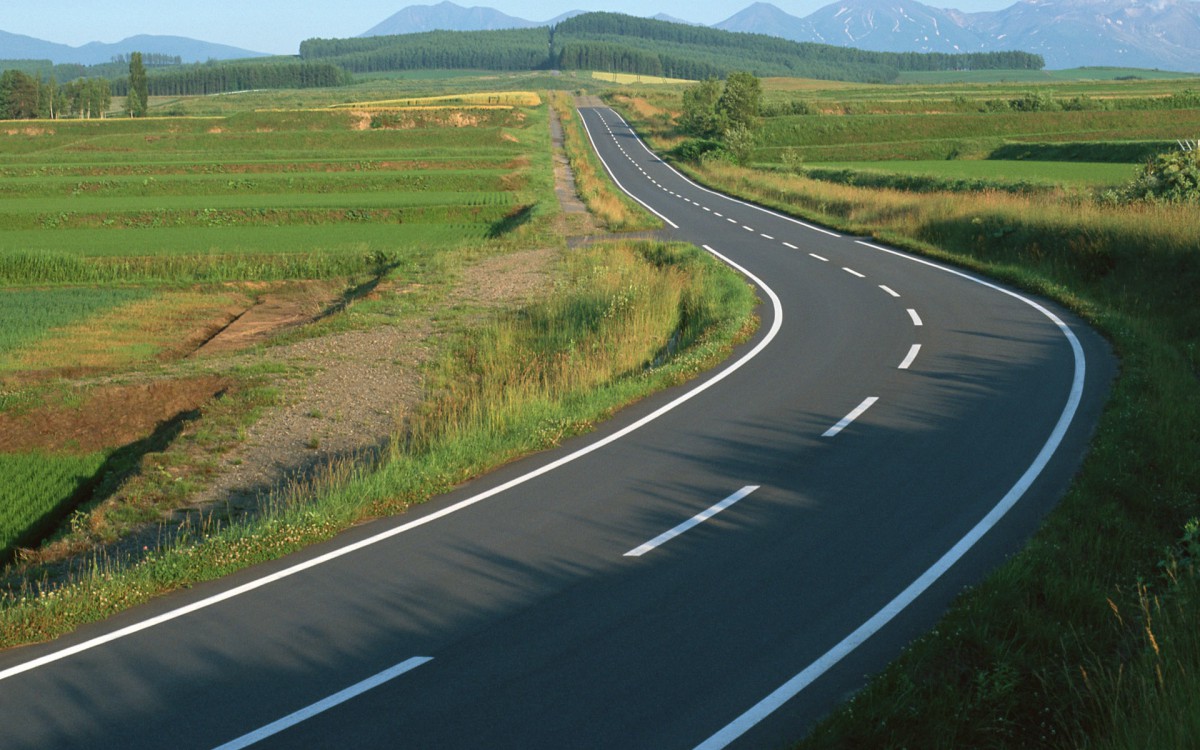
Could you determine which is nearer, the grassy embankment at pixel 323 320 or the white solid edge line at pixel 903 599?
the white solid edge line at pixel 903 599

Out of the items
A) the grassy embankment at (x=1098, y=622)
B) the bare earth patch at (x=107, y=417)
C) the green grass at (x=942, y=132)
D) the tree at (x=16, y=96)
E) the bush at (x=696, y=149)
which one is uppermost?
the tree at (x=16, y=96)

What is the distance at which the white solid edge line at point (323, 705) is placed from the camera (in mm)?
5867

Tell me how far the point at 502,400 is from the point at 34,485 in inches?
251

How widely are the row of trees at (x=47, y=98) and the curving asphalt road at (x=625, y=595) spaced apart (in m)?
145

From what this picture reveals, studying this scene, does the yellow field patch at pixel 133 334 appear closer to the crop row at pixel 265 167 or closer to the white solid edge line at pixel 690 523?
the white solid edge line at pixel 690 523

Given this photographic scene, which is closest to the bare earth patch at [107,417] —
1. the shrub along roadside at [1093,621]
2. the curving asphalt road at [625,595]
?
the curving asphalt road at [625,595]

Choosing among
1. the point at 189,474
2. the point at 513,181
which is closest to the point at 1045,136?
the point at 513,181

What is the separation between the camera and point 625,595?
7789 millimetres

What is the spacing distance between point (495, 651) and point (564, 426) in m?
5.70

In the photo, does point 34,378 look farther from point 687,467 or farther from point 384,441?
point 687,467

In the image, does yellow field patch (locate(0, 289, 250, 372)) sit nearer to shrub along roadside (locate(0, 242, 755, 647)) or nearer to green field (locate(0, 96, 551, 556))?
green field (locate(0, 96, 551, 556))

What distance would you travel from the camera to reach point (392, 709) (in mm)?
6160

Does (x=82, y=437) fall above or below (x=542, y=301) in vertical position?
below

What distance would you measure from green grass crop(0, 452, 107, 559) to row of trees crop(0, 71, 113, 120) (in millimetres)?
137752
